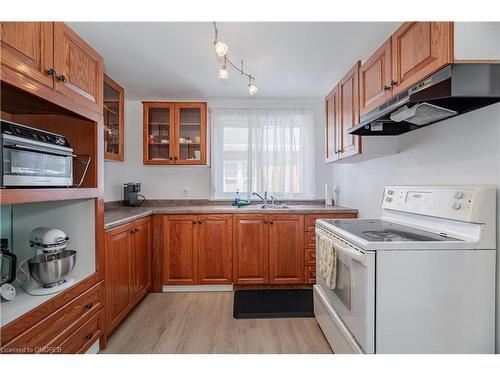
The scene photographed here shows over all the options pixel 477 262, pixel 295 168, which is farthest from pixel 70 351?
pixel 295 168

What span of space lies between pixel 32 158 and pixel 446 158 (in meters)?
2.25

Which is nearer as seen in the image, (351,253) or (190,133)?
(351,253)

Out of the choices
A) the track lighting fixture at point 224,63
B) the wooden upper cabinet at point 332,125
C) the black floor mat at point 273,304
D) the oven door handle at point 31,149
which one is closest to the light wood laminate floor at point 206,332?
the black floor mat at point 273,304

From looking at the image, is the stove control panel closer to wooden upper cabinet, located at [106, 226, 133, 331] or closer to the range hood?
the range hood

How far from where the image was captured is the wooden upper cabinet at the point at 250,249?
265 cm

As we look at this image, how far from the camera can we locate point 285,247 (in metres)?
2.65

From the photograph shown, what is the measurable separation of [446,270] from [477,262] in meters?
0.16

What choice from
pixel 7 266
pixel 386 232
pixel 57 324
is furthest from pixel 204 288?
pixel 386 232

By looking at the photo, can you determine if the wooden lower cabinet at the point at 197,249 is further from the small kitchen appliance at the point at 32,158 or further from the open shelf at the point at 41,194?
the small kitchen appliance at the point at 32,158

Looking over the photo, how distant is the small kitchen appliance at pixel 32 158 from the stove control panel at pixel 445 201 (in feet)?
6.82

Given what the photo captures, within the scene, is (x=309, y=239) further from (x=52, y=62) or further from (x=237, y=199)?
(x=52, y=62)

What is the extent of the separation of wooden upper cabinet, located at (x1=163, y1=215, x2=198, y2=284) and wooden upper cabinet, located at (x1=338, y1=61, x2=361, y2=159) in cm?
169

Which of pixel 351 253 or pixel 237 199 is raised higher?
pixel 237 199

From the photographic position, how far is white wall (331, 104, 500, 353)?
1.19m
